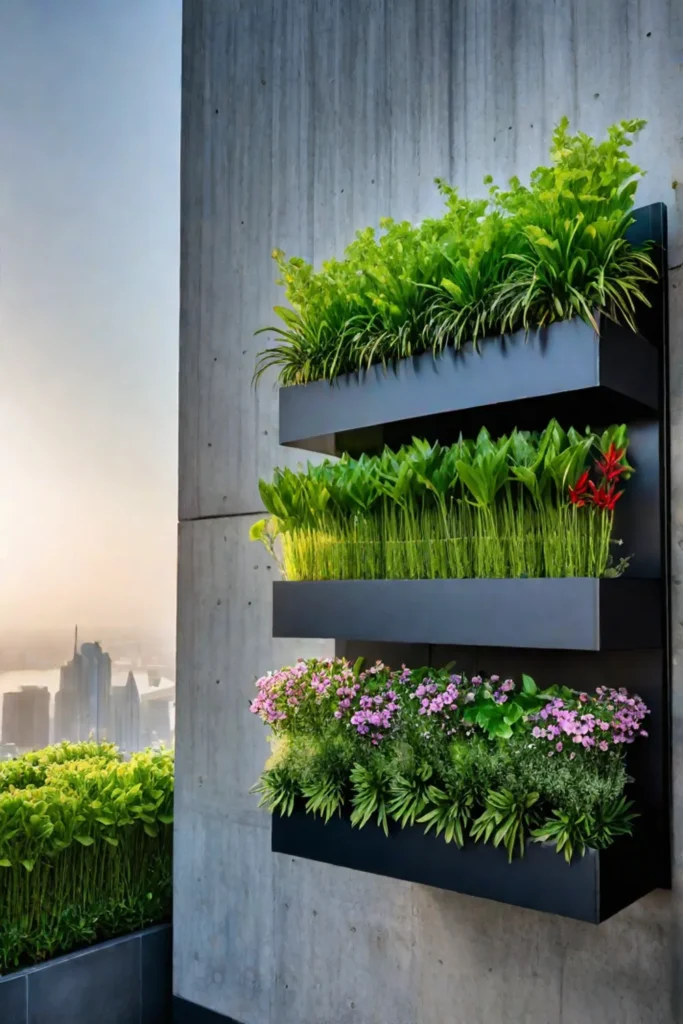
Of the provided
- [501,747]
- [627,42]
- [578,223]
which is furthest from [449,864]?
[627,42]

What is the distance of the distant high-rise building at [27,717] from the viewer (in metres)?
3.01

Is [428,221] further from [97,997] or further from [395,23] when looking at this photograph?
[97,997]

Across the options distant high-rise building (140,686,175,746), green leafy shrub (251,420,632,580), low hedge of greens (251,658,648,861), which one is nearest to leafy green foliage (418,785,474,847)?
low hedge of greens (251,658,648,861)

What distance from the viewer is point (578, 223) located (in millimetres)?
1750

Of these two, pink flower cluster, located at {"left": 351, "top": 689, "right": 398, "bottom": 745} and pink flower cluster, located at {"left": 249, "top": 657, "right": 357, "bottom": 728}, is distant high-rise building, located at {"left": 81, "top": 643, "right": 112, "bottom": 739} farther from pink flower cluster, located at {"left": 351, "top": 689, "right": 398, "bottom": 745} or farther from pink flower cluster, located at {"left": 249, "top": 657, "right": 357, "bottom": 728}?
pink flower cluster, located at {"left": 351, "top": 689, "right": 398, "bottom": 745}

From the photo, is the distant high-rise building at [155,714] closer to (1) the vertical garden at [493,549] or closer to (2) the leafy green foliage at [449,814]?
(1) the vertical garden at [493,549]

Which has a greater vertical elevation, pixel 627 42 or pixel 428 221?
pixel 627 42

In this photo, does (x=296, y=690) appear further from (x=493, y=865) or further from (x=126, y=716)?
(x=126, y=716)

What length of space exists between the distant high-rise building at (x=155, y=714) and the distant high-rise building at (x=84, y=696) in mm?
136

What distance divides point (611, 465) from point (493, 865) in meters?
0.86

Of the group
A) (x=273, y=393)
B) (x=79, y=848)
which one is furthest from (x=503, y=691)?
(x=79, y=848)

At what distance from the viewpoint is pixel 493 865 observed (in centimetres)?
182

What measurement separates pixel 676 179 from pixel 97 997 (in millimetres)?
2840

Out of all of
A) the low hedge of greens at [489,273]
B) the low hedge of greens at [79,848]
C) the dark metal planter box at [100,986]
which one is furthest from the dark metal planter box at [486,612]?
the dark metal planter box at [100,986]
